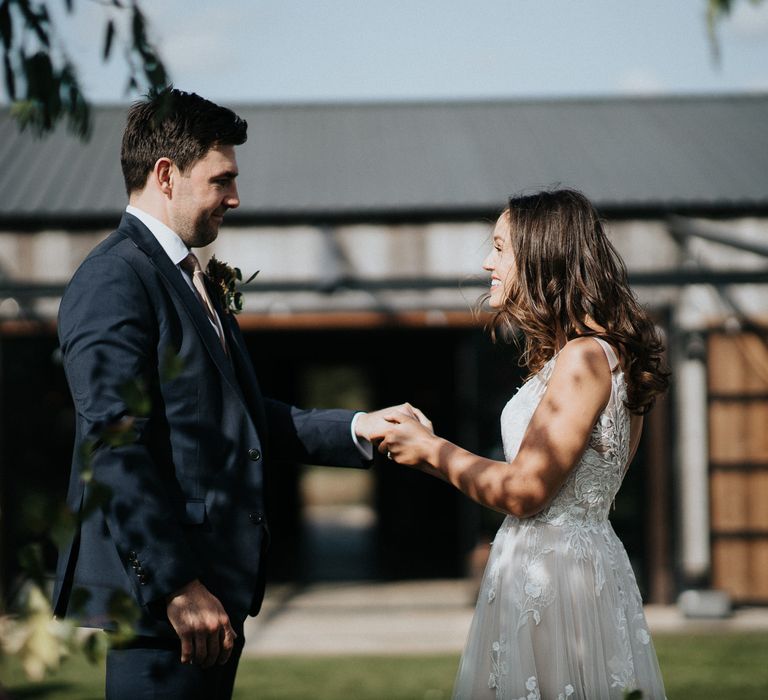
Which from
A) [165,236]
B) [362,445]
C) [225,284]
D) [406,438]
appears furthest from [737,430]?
[165,236]

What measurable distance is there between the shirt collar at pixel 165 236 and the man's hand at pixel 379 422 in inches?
30.9

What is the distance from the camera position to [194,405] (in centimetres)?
240

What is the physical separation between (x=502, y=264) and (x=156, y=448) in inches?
40.4

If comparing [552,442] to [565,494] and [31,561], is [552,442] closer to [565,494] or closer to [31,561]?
[565,494]

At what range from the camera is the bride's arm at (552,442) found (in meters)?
2.42

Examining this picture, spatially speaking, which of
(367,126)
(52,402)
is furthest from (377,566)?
(367,126)

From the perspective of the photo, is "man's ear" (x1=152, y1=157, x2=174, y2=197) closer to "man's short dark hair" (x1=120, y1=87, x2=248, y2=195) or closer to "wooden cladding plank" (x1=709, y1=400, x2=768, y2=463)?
"man's short dark hair" (x1=120, y1=87, x2=248, y2=195)

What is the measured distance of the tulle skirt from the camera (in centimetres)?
258

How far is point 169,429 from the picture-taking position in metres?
2.39

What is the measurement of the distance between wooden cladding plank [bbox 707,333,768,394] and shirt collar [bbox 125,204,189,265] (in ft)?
24.4

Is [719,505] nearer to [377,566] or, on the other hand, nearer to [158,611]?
[377,566]

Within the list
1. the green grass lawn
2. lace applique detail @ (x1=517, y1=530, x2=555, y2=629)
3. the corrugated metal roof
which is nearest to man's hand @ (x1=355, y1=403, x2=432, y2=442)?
lace applique detail @ (x1=517, y1=530, x2=555, y2=629)

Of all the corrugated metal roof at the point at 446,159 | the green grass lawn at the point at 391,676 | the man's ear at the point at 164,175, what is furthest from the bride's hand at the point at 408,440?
the corrugated metal roof at the point at 446,159

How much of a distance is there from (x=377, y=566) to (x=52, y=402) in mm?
4413
